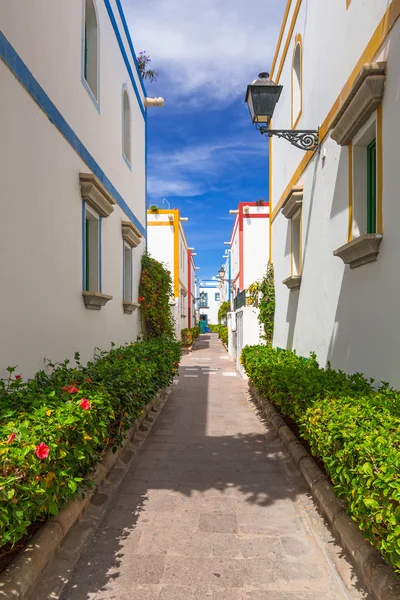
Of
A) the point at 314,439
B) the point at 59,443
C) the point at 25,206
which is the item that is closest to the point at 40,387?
the point at 59,443

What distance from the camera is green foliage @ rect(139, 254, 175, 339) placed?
1051 cm

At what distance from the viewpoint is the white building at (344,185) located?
12.9ft

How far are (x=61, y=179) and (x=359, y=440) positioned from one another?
409 cm

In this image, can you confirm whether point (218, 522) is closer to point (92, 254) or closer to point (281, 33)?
point (92, 254)

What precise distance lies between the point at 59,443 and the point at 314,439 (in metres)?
2.03

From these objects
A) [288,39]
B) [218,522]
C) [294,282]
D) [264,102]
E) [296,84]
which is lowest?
[218,522]

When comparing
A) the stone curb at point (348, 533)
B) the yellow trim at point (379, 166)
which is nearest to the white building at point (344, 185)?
the yellow trim at point (379, 166)

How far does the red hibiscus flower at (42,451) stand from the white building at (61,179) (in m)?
1.34

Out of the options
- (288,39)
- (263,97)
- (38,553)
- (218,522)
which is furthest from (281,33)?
(38,553)

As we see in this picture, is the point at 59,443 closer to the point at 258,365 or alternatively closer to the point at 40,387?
the point at 40,387

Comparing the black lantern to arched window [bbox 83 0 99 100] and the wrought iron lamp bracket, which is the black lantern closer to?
the wrought iron lamp bracket

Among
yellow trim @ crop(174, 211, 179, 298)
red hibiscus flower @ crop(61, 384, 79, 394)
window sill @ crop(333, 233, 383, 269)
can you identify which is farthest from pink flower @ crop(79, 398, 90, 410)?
yellow trim @ crop(174, 211, 179, 298)

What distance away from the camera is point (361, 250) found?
4.30 meters

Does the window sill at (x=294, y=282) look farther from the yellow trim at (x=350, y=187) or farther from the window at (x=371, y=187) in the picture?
the window at (x=371, y=187)
